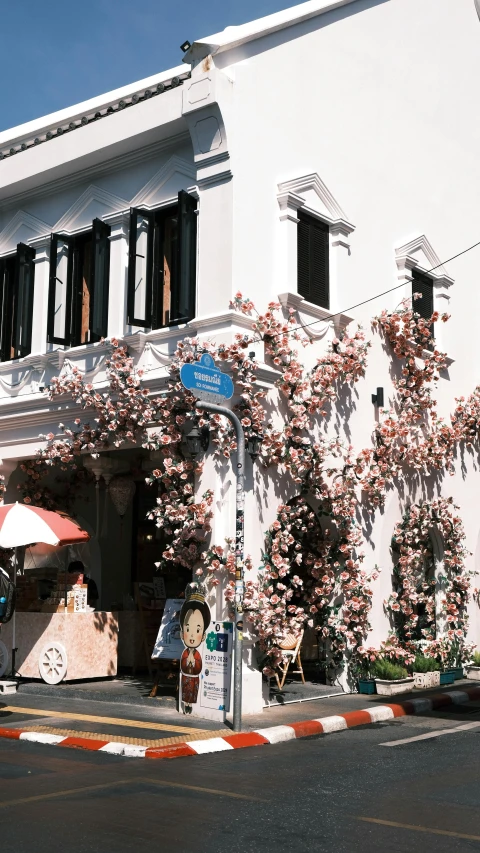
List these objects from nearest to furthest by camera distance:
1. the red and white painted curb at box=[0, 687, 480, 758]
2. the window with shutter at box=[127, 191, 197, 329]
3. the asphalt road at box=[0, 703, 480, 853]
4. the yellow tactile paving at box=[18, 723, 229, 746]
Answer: the asphalt road at box=[0, 703, 480, 853] → the red and white painted curb at box=[0, 687, 480, 758] → the yellow tactile paving at box=[18, 723, 229, 746] → the window with shutter at box=[127, 191, 197, 329]

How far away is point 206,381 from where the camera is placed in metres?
11.1

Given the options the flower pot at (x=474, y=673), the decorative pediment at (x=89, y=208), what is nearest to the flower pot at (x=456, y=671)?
the flower pot at (x=474, y=673)

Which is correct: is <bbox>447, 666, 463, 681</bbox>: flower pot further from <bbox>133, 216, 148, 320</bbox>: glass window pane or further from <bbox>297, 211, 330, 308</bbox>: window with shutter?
<bbox>133, 216, 148, 320</bbox>: glass window pane

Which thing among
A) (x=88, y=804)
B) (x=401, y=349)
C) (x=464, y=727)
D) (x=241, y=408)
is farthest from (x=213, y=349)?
(x=88, y=804)

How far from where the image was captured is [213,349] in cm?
1259

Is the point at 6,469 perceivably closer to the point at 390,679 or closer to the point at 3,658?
the point at 3,658

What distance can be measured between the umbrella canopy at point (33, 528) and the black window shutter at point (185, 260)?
3.49 meters

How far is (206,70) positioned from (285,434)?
5029 millimetres

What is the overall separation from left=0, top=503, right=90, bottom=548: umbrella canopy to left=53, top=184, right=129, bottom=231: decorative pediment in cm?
448

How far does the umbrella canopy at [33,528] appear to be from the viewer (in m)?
13.7

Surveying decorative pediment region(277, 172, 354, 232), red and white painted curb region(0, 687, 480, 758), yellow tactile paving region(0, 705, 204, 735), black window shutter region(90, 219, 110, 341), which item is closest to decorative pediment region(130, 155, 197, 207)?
black window shutter region(90, 219, 110, 341)

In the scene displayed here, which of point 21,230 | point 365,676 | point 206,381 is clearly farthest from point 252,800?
point 21,230

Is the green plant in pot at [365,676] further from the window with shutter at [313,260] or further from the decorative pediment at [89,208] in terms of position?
the decorative pediment at [89,208]

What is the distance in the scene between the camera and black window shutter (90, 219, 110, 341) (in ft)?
46.9
